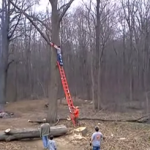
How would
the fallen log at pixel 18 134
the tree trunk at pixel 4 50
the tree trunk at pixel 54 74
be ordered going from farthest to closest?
the tree trunk at pixel 4 50 → the tree trunk at pixel 54 74 → the fallen log at pixel 18 134

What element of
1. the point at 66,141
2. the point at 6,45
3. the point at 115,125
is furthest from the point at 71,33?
the point at 66,141

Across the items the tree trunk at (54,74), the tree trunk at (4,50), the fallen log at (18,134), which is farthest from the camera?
the tree trunk at (4,50)

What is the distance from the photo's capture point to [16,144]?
12148mm

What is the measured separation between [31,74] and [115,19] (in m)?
14.0

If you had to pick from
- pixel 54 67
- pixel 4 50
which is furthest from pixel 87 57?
pixel 54 67

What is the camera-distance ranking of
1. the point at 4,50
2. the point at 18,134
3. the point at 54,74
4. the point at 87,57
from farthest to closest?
1. the point at 87,57
2. the point at 4,50
3. the point at 54,74
4. the point at 18,134

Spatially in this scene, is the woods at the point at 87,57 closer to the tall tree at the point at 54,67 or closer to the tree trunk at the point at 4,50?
the tree trunk at the point at 4,50

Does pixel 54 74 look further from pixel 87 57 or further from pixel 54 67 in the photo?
pixel 87 57

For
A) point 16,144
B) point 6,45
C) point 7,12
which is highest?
point 7,12

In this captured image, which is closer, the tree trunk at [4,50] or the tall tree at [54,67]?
the tall tree at [54,67]

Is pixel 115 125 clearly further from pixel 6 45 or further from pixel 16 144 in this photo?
pixel 6 45

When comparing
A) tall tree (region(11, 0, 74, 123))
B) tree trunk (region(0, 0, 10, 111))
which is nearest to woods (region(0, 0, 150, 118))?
tree trunk (region(0, 0, 10, 111))

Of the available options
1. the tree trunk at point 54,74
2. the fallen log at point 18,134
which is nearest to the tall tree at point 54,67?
the tree trunk at point 54,74

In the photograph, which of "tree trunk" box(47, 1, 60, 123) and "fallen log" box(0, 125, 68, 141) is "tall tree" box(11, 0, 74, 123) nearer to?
"tree trunk" box(47, 1, 60, 123)
